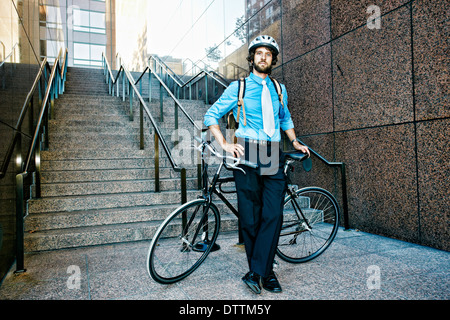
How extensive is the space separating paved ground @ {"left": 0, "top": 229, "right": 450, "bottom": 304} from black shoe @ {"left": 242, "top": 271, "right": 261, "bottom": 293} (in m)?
0.05

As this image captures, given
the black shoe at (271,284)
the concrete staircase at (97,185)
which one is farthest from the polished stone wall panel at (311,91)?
the black shoe at (271,284)

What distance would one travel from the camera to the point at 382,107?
3.87 meters

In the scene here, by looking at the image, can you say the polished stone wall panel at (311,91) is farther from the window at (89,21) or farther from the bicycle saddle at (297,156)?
the window at (89,21)

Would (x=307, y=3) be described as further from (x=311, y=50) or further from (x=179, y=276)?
(x=179, y=276)

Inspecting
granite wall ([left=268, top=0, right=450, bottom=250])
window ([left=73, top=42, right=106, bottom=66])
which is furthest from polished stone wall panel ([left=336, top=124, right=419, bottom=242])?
window ([left=73, top=42, right=106, bottom=66])

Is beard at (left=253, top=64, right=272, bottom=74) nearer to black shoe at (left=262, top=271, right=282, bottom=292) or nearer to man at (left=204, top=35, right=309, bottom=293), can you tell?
man at (left=204, top=35, right=309, bottom=293)

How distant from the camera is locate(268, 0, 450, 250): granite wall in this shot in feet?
10.8

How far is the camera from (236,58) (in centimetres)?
791

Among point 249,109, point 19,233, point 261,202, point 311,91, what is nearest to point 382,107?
point 311,91

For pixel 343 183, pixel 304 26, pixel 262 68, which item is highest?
pixel 304 26

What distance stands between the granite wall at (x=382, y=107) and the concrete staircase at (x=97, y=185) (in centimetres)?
177

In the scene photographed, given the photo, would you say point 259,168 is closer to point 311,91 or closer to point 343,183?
point 343,183

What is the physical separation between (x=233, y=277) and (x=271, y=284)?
0.40 metres
